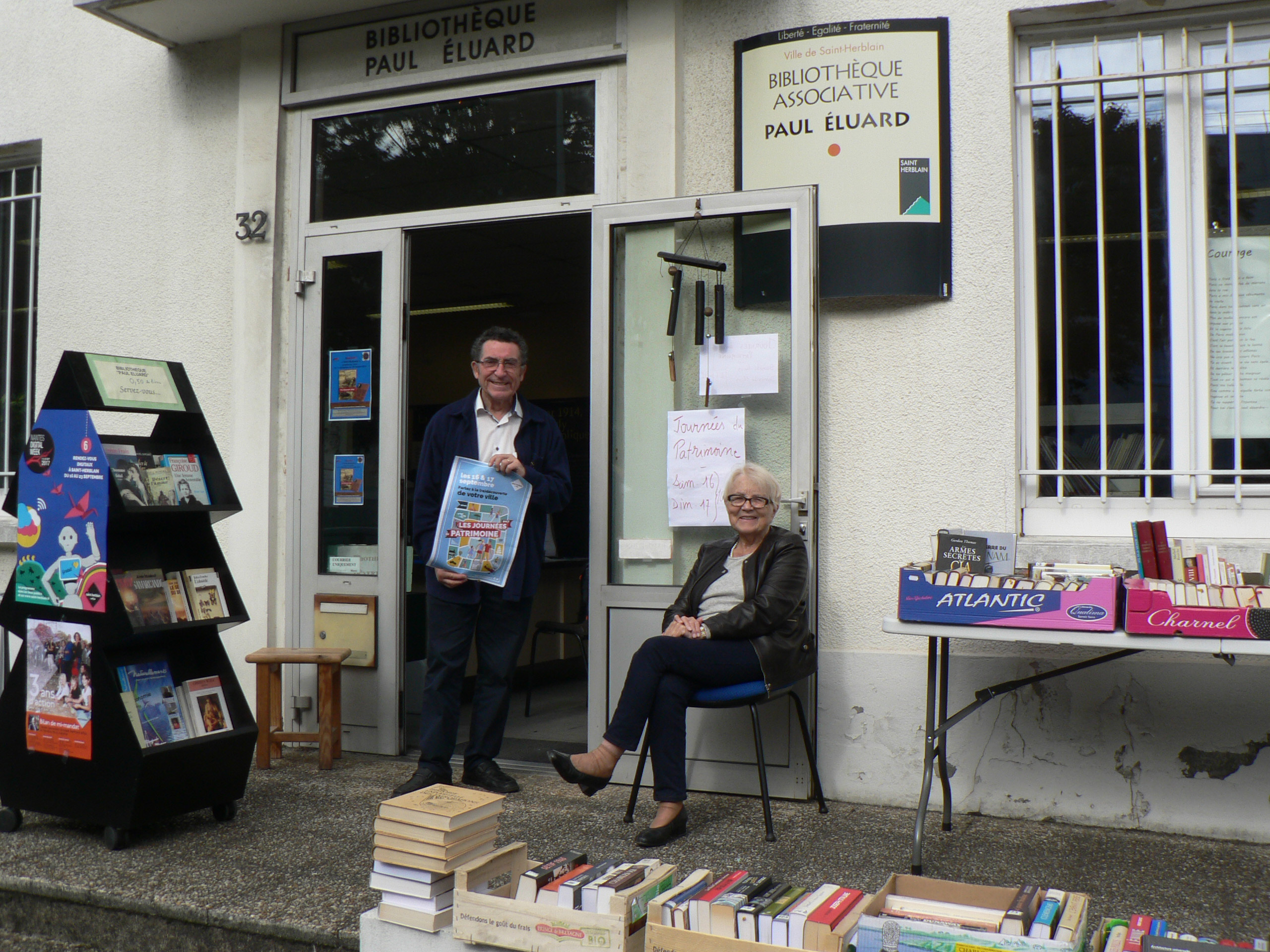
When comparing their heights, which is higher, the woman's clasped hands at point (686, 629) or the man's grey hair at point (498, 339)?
the man's grey hair at point (498, 339)

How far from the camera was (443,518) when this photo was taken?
14.1ft

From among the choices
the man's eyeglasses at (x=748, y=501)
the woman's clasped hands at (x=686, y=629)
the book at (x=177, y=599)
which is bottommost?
the woman's clasped hands at (x=686, y=629)

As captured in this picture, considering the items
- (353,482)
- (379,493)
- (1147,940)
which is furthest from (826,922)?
(353,482)

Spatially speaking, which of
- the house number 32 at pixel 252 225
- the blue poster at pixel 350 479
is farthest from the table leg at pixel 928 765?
the house number 32 at pixel 252 225

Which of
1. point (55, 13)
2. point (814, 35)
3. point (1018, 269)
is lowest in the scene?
point (1018, 269)

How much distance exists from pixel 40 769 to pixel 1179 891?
146 inches

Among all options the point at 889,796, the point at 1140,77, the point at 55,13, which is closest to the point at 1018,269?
the point at 1140,77

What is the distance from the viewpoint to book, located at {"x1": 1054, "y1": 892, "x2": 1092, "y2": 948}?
2.13m

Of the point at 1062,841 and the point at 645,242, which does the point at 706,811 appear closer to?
the point at 1062,841

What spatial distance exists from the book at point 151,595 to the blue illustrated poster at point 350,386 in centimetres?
153

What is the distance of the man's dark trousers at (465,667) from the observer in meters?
4.36

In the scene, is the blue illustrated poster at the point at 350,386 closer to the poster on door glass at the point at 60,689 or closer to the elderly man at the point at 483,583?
the elderly man at the point at 483,583

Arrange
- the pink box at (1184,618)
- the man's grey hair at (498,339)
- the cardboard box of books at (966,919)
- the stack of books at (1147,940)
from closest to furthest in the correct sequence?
the stack of books at (1147,940) → the cardboard box of books at (966,919) → the pink box at (1184,618) → the man's grey hair at (498,339)

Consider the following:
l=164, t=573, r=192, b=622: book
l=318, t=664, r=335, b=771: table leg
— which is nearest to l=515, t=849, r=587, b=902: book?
l=164, t=573, r=192, b=622: book
